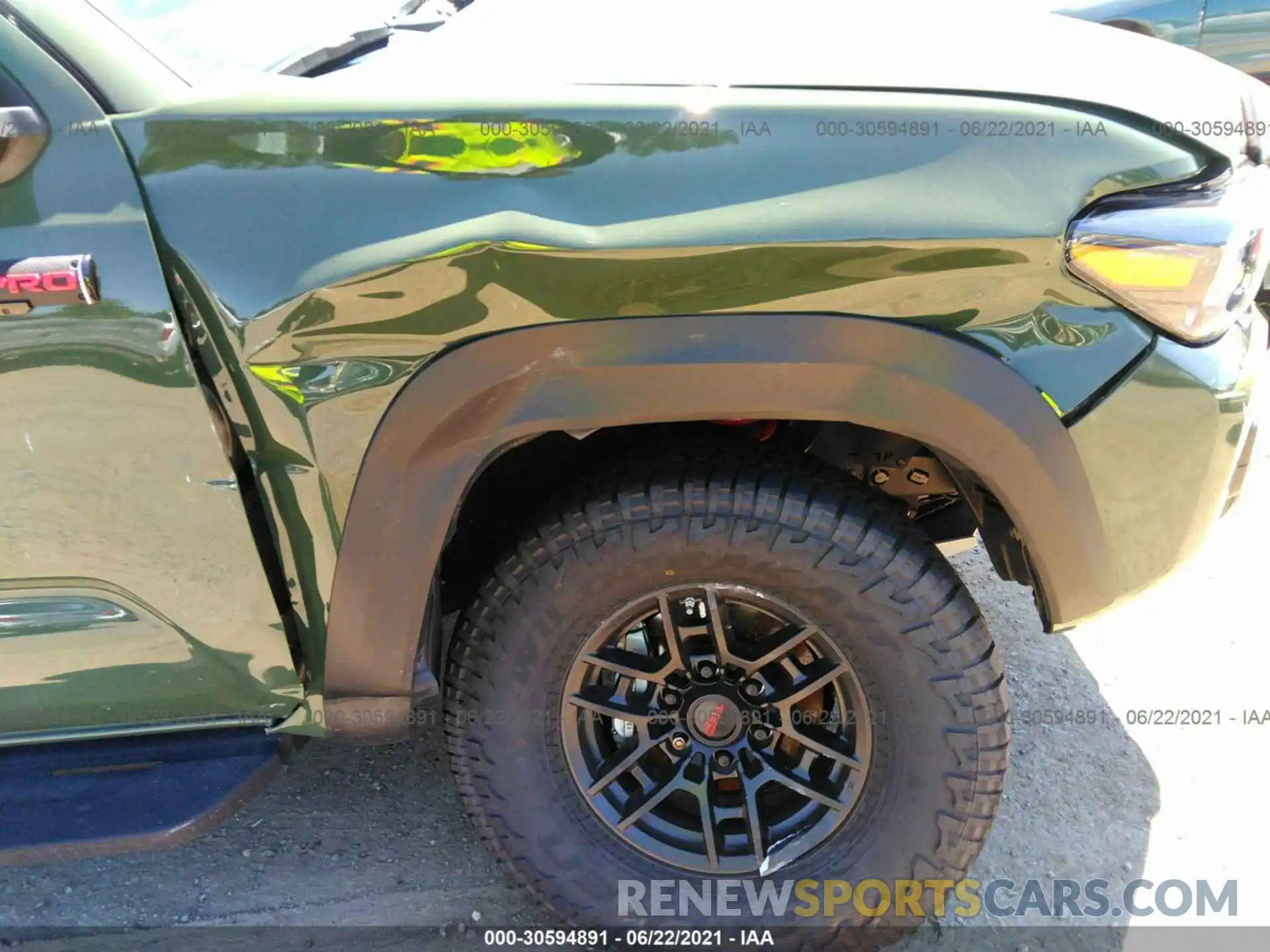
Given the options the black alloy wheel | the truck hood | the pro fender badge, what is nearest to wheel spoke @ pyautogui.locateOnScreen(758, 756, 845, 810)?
the black alloy wheel

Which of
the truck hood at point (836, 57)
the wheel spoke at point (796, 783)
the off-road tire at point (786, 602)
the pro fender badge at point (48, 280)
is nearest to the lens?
the pro fender badge at point (48, 280)

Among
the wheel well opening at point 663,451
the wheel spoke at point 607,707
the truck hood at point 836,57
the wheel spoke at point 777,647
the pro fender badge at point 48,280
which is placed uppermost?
the truck hood at point 836,57

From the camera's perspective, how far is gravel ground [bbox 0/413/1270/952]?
208cm

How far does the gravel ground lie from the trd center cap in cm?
63

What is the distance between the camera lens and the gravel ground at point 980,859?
82.0 inches

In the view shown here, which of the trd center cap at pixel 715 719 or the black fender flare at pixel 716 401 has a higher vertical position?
the black fender flare at pixel 716 401

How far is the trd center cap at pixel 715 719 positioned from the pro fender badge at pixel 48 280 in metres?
1.30

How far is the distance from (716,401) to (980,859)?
141 centimetres

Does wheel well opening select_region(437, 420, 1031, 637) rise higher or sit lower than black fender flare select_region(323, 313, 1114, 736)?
lower

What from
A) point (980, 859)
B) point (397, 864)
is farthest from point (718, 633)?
point (397, 864)

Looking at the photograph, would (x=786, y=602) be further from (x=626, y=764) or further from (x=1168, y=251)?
(x=1168, y=251)

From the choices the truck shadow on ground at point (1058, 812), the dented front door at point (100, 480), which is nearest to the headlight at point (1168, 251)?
the truck shadow on ground at point (1058, 812)

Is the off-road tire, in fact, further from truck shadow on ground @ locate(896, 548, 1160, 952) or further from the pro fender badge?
the pro fender badge

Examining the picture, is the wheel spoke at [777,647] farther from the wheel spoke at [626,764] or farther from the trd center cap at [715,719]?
the wheel spoke at [626,764]
